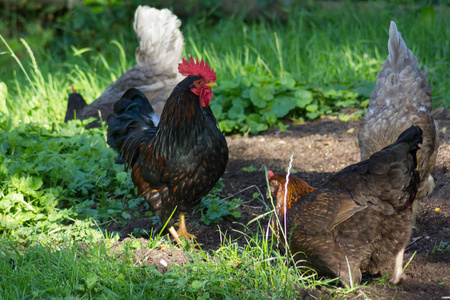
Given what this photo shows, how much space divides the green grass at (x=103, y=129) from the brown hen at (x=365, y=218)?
222 millimetres

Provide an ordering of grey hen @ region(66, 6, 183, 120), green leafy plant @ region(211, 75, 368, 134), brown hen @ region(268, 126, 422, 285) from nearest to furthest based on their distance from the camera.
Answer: brown hen @ region(268, 126, 422, 285), green leafy plant @ region(211, 75, 368, 134), grey hen @ region(66, 6, 183, 120)

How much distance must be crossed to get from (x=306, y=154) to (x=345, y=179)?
1.90 m

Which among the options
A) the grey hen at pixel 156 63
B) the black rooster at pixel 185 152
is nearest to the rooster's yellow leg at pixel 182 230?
the black rooster at pixel 185 152

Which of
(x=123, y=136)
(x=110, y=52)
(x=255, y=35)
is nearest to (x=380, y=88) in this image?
(x=123, y=136)

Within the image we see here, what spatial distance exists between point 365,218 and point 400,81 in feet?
4.72

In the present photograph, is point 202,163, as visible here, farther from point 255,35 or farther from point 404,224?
point 255,35

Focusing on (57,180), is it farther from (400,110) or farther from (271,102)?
(400,110)

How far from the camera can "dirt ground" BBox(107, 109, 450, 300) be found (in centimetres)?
292

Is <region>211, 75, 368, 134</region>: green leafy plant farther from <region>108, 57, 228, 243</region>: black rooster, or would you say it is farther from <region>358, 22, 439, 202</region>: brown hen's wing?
<region>108, 57, 228, 243</region>: black rooster

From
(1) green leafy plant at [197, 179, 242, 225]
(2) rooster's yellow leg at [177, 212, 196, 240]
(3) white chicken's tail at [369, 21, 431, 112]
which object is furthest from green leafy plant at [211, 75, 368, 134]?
(2) rooster's yellow leg at [177, 212, 196, 240]

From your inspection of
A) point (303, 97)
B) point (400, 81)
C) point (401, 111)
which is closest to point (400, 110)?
point (401, 111)

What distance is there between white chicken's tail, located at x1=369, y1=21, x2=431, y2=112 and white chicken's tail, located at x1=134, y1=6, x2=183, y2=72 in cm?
300

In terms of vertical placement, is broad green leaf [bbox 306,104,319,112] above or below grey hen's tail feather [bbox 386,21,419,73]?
below

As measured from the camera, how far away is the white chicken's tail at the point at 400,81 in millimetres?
3734
